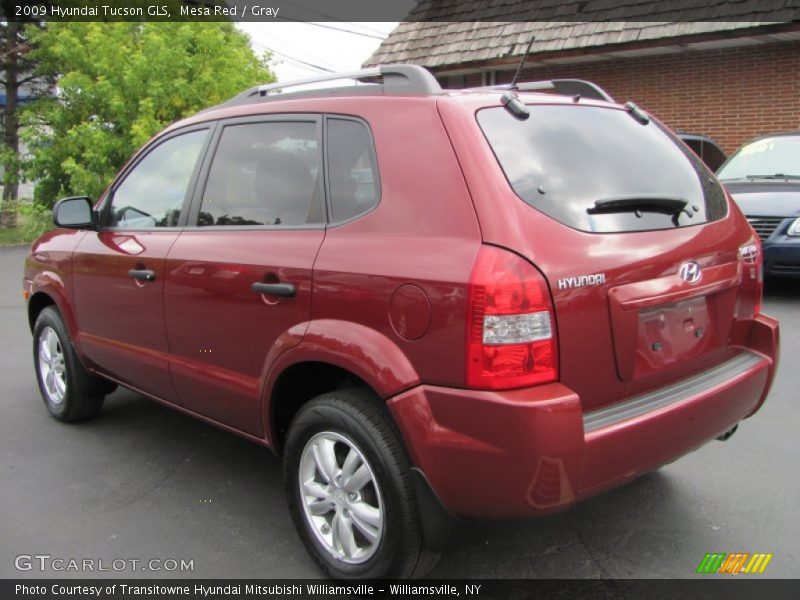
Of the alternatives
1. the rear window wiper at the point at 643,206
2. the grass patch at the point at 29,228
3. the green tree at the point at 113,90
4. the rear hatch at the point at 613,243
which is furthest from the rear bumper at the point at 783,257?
the grass patch at the point at 29,228

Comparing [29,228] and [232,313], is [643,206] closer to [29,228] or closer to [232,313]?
[232,313]

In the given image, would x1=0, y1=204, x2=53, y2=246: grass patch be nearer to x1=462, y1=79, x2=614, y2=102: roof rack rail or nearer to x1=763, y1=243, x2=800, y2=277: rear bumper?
x1=763, y1=243, x2=800, y2=277: rear bumper

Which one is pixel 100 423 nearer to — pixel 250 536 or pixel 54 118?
pixel 250 536

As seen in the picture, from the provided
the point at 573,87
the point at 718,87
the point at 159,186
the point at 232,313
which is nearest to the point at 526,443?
the point at 232,313

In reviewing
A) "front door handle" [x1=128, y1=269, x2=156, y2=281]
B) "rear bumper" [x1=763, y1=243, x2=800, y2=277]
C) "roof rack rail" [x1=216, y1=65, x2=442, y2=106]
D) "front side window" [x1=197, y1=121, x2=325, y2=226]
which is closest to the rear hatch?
"roof rack rail" [x1=216, y1=65, x2=442, y2=106]

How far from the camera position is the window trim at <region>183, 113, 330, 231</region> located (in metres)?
2.91

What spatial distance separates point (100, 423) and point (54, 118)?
10.9 m

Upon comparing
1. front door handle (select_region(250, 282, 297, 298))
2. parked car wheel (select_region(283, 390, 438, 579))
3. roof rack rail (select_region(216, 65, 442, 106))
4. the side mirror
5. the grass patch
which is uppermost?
roof rack rail (select_region(216, 65, 442, 106))

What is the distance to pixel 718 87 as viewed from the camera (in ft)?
43.0

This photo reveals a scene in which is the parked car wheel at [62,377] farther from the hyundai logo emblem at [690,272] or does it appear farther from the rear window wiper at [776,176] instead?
the rear window wiper at [776,176]

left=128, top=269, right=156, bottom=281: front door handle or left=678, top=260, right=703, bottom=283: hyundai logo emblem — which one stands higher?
left=678, top=260, right=703, bottom=283: hyundai logo emblem

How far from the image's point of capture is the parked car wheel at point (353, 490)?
249 centimetres

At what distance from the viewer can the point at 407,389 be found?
239 centimetres

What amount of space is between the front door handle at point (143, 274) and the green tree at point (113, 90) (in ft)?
32.8
